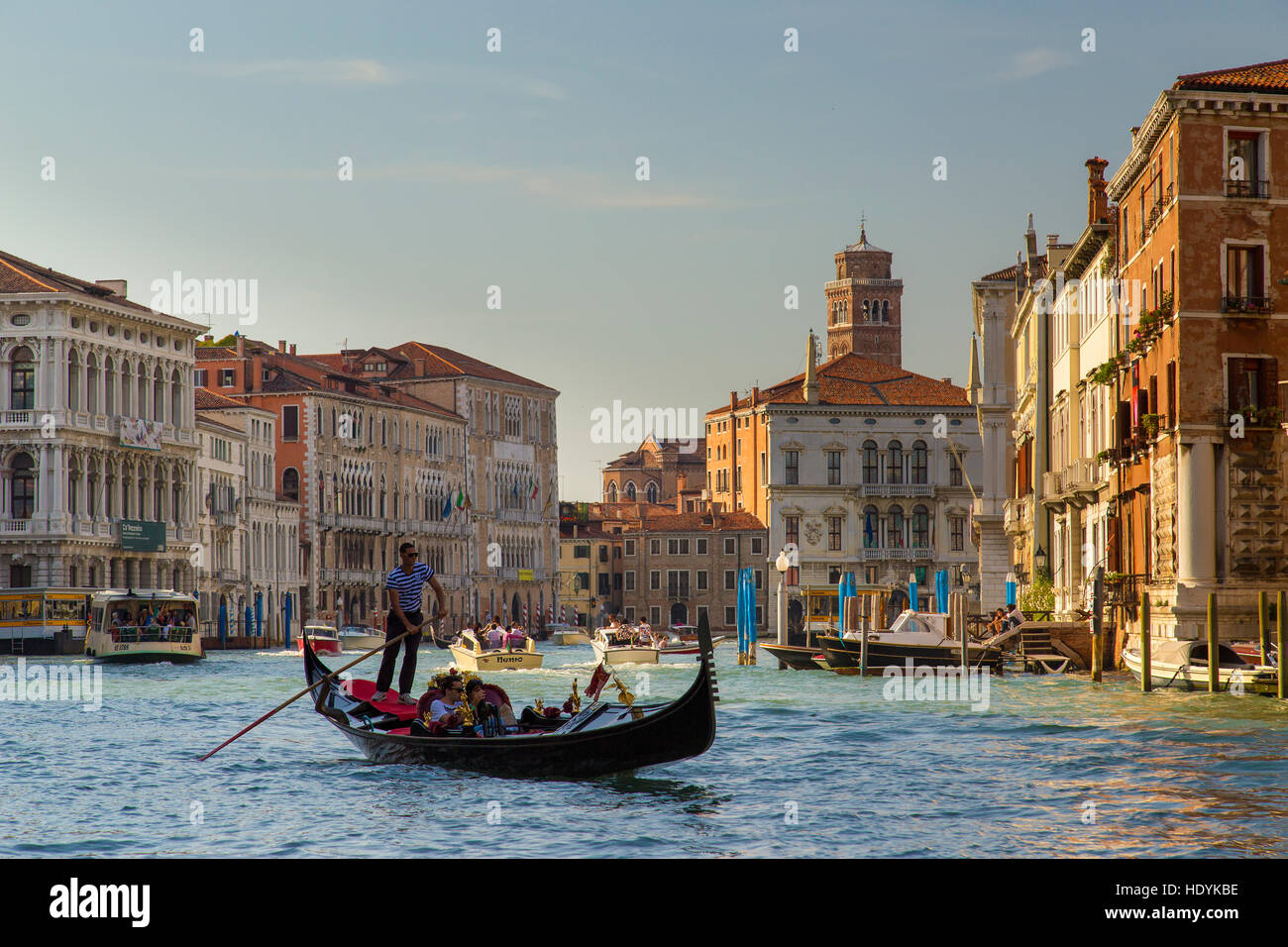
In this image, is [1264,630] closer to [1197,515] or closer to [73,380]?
[1197,515]

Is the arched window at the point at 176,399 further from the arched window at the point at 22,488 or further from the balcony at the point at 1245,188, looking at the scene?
the balcony at the point at 1245,188

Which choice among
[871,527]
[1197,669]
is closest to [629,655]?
[1197,669]

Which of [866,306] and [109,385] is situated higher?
[866,306]

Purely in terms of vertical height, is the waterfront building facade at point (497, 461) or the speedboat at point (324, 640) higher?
the waterfront building facade at point (497, 461)

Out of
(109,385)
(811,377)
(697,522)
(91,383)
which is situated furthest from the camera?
(697,522)

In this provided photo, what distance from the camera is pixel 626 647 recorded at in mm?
45188

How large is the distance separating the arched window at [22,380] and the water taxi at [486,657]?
15.3 metres

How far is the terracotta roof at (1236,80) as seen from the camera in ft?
86.3

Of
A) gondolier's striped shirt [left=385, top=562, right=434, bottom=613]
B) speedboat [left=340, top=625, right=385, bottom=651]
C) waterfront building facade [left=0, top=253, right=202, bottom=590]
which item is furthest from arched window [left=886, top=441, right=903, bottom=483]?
gondolier's striped shirt [left=385, top=562, right=434, bottom=613]

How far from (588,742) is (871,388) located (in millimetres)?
61196

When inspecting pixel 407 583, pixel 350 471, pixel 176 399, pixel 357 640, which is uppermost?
pixel 176 399

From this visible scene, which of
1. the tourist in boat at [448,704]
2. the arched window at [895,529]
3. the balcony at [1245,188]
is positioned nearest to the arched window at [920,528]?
the arched window at [895,529]
